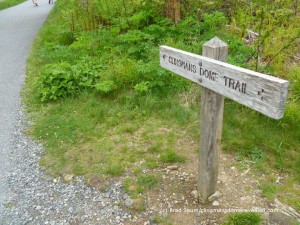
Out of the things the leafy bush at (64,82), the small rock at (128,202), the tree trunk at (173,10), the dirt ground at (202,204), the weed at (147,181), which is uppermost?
the tree trunk at (173,10)

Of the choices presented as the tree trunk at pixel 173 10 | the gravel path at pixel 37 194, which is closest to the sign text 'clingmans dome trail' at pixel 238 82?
the gravel path at pixel 37 194

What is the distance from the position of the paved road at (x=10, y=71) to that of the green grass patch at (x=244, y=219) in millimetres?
2468

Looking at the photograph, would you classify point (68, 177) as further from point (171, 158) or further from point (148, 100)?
point (148, 100)

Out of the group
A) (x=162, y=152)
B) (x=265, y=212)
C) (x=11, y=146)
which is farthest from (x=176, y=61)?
(x=11, y=146)

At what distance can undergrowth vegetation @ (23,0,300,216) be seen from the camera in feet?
12.0

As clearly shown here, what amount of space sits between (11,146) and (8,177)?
78cm

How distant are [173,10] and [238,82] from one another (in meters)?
4.98

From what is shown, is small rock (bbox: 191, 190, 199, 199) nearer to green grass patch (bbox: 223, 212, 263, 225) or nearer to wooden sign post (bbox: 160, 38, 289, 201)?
wooden sign post (bbox: 160, 38, 289, 201)

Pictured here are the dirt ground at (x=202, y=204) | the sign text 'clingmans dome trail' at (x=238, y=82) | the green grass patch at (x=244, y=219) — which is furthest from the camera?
the dirt ground at (x=202, y=204)

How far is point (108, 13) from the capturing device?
7.46 m

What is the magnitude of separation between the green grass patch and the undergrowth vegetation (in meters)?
0.49

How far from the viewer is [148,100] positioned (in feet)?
15.5

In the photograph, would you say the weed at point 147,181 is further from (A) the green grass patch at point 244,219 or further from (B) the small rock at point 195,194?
(A) the green grass patch at point 244,219

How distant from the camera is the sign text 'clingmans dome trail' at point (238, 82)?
5.89 feet
